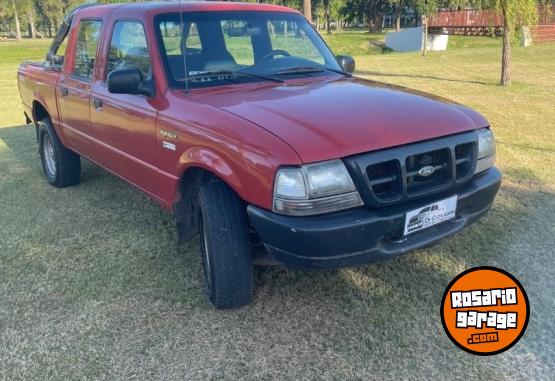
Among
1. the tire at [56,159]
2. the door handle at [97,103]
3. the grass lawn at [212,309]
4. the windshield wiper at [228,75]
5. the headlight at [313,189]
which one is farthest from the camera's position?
the tire at [56,159]

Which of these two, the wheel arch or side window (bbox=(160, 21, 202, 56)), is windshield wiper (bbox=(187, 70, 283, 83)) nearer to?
side window (bbox=(160, 21, 202, 56))

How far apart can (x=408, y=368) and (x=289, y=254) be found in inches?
33.6

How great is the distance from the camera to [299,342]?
2.89 m

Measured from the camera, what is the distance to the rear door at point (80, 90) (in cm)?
440

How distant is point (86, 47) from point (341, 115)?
2.82 metres

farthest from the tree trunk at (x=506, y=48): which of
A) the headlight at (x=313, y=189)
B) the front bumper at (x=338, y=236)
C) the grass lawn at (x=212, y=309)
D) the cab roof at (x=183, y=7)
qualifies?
the headlight at (x=313, y=189)

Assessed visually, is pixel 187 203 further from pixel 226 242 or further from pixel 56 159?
pixel 56 159

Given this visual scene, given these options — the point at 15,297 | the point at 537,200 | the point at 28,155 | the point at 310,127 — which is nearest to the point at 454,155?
the point at 310,127

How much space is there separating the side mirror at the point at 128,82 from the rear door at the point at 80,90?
1.10 meters

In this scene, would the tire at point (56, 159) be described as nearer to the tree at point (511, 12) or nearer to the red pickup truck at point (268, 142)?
the red pickup truck at point (268, 142)

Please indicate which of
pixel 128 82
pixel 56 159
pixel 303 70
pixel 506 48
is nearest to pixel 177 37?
pixel 128 82

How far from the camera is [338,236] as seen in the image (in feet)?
8.35

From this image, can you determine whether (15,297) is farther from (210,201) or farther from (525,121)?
(525,121)

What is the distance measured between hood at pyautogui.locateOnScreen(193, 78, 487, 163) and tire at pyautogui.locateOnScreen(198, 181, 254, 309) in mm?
491
